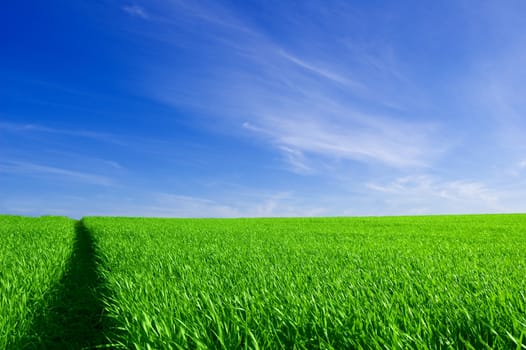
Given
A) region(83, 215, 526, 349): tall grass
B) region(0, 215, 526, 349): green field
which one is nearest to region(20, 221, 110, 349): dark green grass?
region(0, 215, 526, 349): green field

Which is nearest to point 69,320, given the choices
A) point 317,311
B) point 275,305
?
point 275,305

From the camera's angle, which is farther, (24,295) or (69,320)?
(69,320)

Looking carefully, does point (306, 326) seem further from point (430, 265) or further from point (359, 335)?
point (430, 265)

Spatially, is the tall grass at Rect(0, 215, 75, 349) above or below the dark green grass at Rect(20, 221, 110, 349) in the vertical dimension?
above

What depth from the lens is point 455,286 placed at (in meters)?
4.26

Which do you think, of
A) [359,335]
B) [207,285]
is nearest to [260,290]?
[207,285]

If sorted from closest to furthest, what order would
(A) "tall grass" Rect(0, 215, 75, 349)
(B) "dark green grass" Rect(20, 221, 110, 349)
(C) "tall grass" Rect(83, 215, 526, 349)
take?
(C) "tall grass" Rect(83, 215, 526, 349) → (A) "tall grass" Rect(0, 215, 75, 349) → (B) "dark green grass" Rect(20, 221, 110, 349)

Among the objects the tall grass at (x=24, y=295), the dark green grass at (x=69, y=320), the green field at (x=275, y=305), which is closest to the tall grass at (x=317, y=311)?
the green field at (x=275, y=305)

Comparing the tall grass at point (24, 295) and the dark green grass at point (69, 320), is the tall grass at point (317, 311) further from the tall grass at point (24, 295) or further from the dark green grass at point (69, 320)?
the tall grass at point (24, 295)

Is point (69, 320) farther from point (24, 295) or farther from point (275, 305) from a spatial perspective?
point (275, 305)

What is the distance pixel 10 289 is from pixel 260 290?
12.0 ft

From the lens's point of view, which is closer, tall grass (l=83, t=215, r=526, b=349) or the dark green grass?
tall grass (l=83, t=215, r=526, b=349)

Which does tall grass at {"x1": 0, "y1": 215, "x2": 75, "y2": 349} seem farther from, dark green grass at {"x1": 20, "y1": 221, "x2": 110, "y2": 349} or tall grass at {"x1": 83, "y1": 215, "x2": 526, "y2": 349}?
tall grass at {"x1": 83, "y1": 215, "x2": 526, "y2": 349}

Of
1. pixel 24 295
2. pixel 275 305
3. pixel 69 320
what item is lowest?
pixel 69 320
